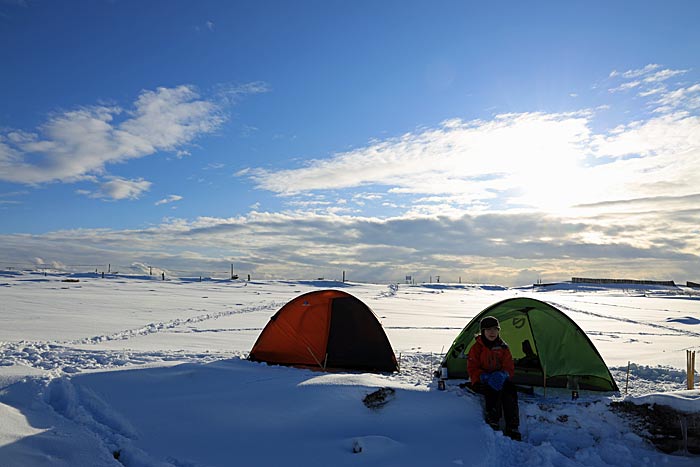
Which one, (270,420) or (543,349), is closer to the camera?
(270,420)

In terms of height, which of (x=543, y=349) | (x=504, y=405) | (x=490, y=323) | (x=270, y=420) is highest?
(x=490, y=323)

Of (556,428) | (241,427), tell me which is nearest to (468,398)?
(556,428)

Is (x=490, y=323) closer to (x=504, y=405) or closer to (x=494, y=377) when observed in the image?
(x=494, y=377)

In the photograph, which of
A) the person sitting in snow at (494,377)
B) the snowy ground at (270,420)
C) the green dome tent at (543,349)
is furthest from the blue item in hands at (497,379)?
the green dome tent at (543,349)

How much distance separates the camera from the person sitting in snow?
6.78 meters

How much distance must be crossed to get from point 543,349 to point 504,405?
232 centimetres

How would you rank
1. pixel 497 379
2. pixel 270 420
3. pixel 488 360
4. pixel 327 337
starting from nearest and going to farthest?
1. pixel 270 420
2. pixel 497 379
3. pixel 488 360
4. pixel 327 337

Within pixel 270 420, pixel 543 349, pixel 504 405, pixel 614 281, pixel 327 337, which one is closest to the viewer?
pixel 270 420

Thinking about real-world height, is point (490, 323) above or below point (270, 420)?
above

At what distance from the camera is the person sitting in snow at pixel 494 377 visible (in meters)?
6.78

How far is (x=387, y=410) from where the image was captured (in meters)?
6.79

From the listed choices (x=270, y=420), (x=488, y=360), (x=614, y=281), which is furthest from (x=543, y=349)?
(x=614, y=281)

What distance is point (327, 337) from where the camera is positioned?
A: 31.5 ft

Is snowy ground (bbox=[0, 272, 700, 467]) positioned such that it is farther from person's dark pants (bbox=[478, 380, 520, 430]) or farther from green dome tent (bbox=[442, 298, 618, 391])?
green dome tent (bbox=[442, 298, 618, 391])
